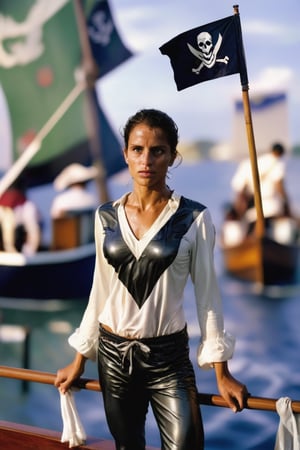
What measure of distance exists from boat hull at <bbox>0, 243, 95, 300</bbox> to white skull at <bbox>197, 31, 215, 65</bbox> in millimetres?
6046

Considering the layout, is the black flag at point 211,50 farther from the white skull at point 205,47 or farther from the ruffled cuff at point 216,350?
the ruffled cuff at point 216,350

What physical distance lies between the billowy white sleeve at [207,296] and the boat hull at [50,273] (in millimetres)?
6202

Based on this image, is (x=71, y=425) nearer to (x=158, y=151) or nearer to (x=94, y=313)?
(x=94, y=313)

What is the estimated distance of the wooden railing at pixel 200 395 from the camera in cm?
138

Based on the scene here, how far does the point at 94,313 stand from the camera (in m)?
1.50

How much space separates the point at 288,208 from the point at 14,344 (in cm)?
341

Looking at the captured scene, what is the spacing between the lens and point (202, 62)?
1.59 m

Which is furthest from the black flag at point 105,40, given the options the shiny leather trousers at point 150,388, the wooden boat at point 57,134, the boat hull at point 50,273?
the shiny leather trousers at point 150,388

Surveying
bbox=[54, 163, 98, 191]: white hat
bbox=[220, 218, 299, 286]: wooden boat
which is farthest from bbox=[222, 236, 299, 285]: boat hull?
bbox=[54, 163, 98, 191]: white hat

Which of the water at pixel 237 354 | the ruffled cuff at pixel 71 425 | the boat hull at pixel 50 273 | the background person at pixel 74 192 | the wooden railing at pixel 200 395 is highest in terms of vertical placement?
the background person at pixel 74 192

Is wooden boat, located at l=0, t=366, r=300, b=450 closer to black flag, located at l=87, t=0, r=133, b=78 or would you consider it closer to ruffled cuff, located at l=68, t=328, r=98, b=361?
ruffled cuff, located at l=68, t=328, r=98, b=361

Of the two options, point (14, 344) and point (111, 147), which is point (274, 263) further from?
point (14, 344)

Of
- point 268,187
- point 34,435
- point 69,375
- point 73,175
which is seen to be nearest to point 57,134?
point 73,175

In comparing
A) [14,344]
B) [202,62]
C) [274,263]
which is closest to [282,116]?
[274,263]
